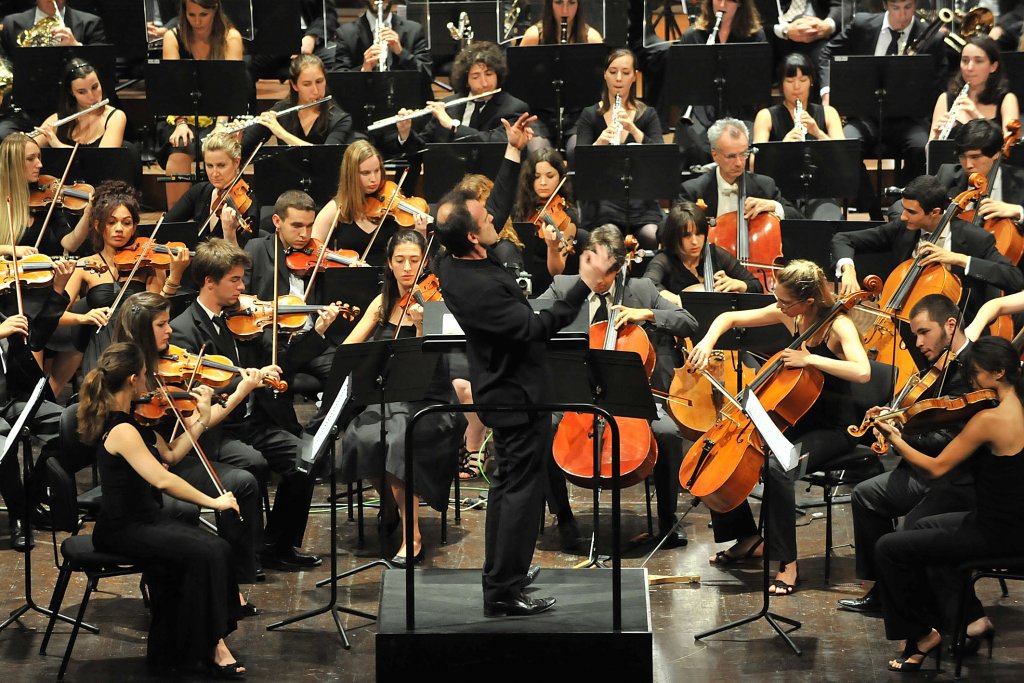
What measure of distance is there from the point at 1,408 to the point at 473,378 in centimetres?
239

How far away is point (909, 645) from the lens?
14.9 ft

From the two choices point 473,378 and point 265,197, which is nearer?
point 473,378

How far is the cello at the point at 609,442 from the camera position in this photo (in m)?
5.22

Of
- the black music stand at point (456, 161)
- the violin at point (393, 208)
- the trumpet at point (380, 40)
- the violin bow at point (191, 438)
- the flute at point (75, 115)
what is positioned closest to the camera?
the violin bow at point (191, 438)

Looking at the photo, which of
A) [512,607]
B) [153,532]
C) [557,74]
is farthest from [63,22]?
[512,607]

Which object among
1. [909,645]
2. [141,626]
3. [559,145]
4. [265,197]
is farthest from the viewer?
[559,145]

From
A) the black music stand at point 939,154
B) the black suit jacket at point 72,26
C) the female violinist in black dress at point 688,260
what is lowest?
the female violinist in black dress at point 688,260

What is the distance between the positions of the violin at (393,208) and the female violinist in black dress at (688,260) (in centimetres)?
119

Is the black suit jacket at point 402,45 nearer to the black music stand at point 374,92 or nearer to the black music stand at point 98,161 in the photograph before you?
the black music stand at point 374,92

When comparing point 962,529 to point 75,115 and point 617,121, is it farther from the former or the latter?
point 75,115

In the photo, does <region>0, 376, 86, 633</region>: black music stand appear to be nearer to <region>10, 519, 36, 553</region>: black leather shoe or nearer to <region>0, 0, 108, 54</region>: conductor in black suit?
<region>10, 519, 36, 553</region>: black leather shoe

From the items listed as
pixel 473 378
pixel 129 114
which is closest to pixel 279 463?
pixel 473 378

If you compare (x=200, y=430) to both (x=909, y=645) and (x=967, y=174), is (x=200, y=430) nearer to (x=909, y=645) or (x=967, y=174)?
(x=909, y=645)

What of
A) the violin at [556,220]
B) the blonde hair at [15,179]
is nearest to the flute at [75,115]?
the blonde hair at [15,179]
